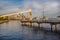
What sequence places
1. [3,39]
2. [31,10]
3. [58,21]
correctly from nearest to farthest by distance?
[3,39] < [31,10] < [58,21]

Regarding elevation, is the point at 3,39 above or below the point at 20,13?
below

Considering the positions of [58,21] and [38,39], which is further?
[58,21]

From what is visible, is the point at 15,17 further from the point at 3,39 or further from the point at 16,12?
the point at 3,39

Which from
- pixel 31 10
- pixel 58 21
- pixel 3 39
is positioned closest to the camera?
pixel 3 39

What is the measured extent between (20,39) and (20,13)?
144 cm

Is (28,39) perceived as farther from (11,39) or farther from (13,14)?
(13,14)

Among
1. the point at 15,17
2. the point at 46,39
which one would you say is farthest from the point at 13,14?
the point at 46,39

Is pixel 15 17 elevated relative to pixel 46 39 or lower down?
elevated

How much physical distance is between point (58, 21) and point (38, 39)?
10.5 ft

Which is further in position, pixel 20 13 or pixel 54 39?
pixel 20 13

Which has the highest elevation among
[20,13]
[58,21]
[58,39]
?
[20,13]

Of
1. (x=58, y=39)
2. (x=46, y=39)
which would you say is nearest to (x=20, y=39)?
(x=46, y=39)

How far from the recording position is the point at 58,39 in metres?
6.38

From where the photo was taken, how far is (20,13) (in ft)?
22.9
